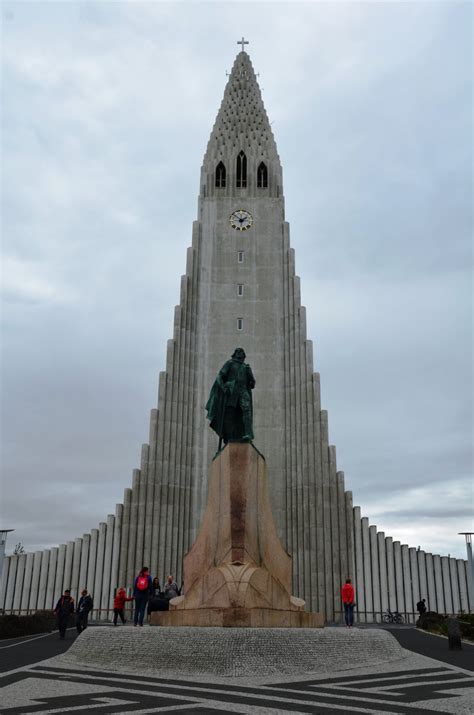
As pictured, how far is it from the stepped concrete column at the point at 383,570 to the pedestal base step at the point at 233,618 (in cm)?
2080

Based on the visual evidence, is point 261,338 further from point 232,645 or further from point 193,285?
point 232,645

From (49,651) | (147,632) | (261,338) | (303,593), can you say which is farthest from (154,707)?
(261,338)

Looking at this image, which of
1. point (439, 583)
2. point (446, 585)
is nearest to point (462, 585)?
point (446, 585)

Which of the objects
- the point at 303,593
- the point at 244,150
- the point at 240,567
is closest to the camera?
the point at 240,567

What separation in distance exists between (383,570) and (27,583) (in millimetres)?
17879

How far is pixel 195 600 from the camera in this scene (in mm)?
12273

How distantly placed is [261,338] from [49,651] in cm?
2428

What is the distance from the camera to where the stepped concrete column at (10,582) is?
34.2 meters

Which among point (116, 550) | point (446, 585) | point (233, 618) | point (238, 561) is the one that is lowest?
point (233, 618)

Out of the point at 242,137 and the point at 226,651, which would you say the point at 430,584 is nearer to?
the point at 226,651

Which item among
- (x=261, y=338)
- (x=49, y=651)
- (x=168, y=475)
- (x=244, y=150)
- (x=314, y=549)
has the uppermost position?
(x=244, y=150)

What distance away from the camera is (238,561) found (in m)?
11.8

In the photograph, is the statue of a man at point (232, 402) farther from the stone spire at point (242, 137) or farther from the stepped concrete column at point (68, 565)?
the stone spire at point (242, 137)

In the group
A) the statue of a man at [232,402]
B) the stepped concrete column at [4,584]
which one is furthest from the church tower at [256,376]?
the statue of a man at [232,402]
